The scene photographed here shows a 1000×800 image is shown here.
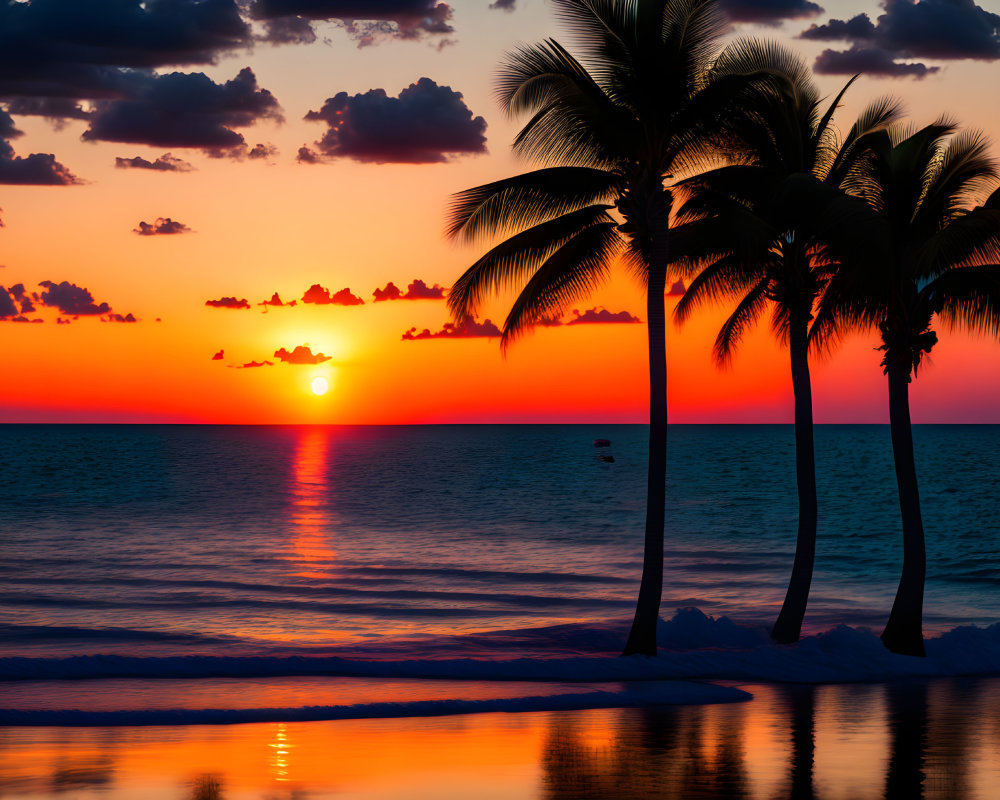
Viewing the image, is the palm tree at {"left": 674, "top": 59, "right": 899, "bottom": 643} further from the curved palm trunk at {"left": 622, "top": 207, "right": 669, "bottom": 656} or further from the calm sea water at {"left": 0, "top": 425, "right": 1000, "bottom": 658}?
the calm sea water at {"left": 0, "top": 425, "right": 1000, "bottom": 658}

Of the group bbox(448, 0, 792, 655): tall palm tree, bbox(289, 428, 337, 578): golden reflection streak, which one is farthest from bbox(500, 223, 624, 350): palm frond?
bbox(289, 428, 337, 578): golden reflection streak

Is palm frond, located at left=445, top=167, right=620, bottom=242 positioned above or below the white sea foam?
above

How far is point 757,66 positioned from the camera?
18891 mm

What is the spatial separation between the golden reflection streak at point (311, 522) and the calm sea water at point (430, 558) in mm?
340

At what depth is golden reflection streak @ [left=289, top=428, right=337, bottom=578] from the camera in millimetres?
42059

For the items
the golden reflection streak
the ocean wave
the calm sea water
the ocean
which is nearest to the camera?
the ocean

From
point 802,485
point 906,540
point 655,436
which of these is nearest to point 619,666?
point 655,436

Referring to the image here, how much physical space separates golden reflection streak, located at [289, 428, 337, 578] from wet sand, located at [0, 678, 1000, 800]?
25169 millimetres

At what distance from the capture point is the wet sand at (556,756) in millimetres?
10336

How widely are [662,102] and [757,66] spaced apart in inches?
84.9

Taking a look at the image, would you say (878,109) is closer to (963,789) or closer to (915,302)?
(915,302)

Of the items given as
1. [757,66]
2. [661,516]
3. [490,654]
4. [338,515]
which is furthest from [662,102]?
[338,515]

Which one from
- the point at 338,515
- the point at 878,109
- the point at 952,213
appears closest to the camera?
the point at 952,213

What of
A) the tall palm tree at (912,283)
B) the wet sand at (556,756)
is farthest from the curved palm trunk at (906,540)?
the wet sand at (556,756)
